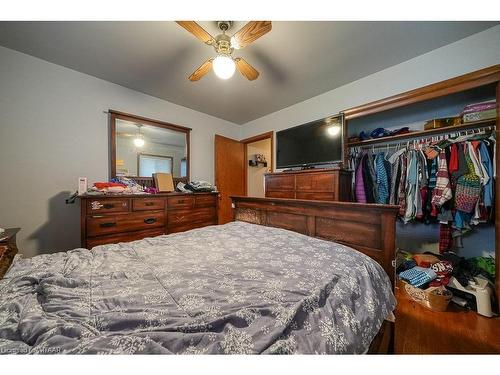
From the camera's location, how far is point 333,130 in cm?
238

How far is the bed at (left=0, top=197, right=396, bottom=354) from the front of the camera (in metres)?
0.47

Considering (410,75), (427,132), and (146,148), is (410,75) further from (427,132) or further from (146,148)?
(146,148)

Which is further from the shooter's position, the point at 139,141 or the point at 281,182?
the point at 281,182

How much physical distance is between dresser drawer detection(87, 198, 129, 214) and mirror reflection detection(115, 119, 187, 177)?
0.65 meters

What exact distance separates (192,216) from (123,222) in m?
0.81

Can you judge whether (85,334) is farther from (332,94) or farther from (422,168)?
(332,94)

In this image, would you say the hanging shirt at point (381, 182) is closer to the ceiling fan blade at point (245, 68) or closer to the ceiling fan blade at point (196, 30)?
the ceiling fan blade at point (245, 68)

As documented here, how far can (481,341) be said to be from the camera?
125 centimetres

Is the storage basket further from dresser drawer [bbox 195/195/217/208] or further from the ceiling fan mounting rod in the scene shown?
the ceiling fan mounting rod

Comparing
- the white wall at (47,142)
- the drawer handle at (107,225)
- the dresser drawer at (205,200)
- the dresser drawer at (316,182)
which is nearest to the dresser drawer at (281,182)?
the dresser drawer at (316,182)

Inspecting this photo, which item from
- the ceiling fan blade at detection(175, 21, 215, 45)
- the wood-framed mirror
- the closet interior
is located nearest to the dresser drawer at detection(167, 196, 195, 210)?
the wood-framed mirror

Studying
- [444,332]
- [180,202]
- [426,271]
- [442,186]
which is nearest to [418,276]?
[426,271]

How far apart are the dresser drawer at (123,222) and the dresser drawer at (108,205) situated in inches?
2.5
